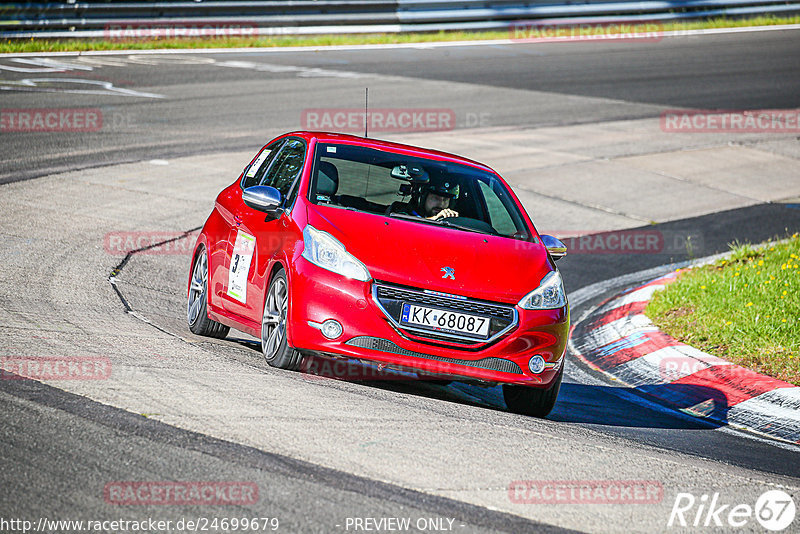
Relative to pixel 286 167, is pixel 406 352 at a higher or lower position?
lower

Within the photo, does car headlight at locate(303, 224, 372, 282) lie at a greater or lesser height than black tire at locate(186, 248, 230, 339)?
greater

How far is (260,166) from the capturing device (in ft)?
26.8

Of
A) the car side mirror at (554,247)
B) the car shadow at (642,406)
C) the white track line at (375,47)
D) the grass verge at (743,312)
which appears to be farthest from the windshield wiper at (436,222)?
the white track line at (375,47)

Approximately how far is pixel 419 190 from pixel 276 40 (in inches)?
799

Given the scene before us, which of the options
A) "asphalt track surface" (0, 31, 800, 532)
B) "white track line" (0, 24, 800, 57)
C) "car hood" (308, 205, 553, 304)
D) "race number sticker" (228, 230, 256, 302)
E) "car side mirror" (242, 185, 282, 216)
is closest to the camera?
"asphalt track surface" (0, 31, 800, 532)

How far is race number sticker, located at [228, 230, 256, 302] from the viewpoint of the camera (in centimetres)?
715

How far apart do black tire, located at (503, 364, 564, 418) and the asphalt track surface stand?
3.9 inches

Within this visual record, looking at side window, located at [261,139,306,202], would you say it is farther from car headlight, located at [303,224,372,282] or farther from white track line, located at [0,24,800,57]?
white track line, located at [0,24,800,57]

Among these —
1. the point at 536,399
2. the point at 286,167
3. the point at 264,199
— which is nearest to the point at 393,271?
the point at 264,199

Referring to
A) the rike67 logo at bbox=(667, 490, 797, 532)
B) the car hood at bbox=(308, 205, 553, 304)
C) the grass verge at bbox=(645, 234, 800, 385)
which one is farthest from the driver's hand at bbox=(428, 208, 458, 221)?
the rike67 logo at bbox=(667, 490, 797, 532)

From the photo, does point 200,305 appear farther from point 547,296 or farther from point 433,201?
point 547,296

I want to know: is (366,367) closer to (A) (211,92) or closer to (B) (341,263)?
(B) (341,263)

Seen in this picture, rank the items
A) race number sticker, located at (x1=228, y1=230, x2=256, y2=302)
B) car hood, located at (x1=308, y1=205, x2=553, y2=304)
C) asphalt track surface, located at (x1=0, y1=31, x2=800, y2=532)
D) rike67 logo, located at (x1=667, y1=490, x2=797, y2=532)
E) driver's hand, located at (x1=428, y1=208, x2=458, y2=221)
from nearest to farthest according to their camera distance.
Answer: asphalt track surface, located at (x1=0, y1=31, x2=800, y2=532) < rike67 logo, located at (x1=667, y1=490, x2=797, y2=532) < car hood, located at (x1=308, y1=205, x2=553, y2=304) < race number sticker, located at (x1=228, y1=230, x2=256, y2=302) < driver's hand, located at (x1=428, y1=208, x2=458, y2=221)

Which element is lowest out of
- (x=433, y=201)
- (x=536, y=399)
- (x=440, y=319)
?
(x=536, y=399)
